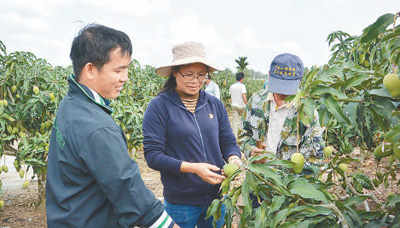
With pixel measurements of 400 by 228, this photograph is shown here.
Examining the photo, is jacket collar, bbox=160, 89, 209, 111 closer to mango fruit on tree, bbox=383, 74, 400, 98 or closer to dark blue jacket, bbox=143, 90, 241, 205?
dark blue jacket, bbox=143, 90, 241, 205

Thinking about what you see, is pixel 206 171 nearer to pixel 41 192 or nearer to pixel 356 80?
pixel 356 80

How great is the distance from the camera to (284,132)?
5.98 feet

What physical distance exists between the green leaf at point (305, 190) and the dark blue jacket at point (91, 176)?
1.62 feet

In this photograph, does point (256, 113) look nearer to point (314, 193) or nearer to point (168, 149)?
point (168, 149)

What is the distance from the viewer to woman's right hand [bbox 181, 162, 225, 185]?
59.4 inches

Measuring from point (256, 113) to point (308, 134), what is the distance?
0.38 metres

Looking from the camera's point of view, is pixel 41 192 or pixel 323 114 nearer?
pixel 323 114

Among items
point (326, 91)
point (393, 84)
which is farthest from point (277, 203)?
point (393, 84)

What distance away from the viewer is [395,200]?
38.9 inches

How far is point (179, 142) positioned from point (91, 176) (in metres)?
0.74

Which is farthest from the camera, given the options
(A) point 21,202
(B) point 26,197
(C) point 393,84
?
(B) point 26,197

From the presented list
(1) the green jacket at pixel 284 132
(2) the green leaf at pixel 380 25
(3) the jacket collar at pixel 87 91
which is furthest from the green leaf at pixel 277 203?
(3) the jacket collar at pixel 87 91

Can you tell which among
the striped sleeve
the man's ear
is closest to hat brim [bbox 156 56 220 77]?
the man's ear

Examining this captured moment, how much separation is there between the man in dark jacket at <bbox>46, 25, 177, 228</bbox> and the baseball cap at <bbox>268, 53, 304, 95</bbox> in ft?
3.16
